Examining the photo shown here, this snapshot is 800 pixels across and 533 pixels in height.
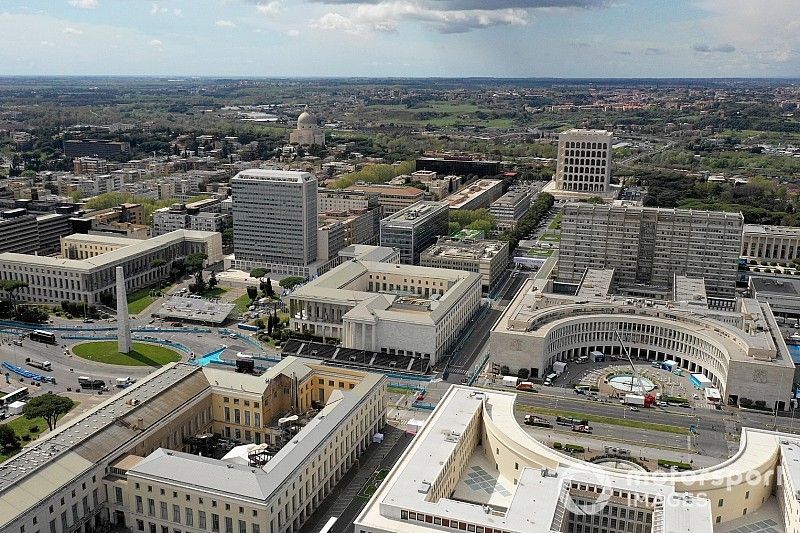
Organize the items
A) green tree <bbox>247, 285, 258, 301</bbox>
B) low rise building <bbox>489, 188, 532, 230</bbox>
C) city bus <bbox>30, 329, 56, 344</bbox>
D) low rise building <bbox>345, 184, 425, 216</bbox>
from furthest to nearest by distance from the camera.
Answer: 1. low rise building <bbox>345, 184, 425, 216</bbox>
2. low rise building <bbox>489, 188, 532, 230</bbox>
3. green tree <bbox>247, 285, 258, 301</bbox>
4. city bus <bbox>30, 329, 56, 344</bbox>

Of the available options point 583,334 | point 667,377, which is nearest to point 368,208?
point 583,334

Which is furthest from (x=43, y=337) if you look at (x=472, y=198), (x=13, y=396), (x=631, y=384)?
(x=472, y=198)

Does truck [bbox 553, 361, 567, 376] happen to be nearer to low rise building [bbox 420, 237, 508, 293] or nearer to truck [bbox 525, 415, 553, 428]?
truck [bbox 525, 415, 553, 428]

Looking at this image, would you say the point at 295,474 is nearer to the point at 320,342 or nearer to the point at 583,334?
the point at 320,342

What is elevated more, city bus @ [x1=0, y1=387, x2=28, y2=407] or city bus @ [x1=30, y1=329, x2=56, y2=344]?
city bus @ [x1=30, y1=329, x2=56, y2=344]

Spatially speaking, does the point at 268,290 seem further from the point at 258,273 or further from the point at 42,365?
the point at 42,365

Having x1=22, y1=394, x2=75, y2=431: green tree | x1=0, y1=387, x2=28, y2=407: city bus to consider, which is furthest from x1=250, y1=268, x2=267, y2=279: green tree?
x1=22, y1=394, x2=75, y2=431: green tree

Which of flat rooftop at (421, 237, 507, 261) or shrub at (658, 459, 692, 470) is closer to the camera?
shrub at (658, 459, 692, 470)
